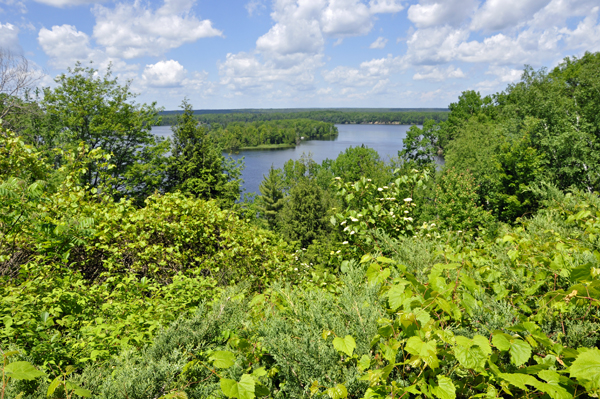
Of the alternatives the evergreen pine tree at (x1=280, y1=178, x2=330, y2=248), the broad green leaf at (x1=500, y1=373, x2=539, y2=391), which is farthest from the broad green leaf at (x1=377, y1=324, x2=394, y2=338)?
the evergreen pine tree at (x1=280, y1=178, x2=330, y2=248)

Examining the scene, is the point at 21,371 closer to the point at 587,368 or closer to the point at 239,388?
the point at 239,388

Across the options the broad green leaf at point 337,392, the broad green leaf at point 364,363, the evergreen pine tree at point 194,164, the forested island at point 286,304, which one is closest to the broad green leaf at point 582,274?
the forested island at point 286,304

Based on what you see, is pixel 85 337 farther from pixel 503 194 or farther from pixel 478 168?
pixel 478 168

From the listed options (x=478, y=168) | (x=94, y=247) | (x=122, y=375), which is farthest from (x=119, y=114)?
(x=478, y=168)

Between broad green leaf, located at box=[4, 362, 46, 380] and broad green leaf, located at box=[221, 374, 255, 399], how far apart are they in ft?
2.59

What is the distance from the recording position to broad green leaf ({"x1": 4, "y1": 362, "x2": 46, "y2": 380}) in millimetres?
1401

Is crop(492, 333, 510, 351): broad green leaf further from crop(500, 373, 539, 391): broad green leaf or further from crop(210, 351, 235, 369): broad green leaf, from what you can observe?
crop(210, 351, 235, 369): broad green leaf

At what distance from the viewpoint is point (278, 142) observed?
134 m

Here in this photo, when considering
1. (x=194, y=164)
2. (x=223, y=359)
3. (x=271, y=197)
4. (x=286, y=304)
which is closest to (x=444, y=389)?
(x=223, y=359)

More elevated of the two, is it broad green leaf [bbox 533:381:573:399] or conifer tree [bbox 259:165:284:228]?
broad green leaf [bbox 533:381:573:399]

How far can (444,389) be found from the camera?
142cm

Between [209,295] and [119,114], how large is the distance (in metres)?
22.5

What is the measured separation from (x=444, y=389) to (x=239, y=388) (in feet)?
2.98

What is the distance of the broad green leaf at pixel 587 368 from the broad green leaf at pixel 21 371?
217cm
